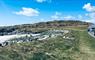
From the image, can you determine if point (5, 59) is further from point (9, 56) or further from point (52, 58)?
point (52, 58)

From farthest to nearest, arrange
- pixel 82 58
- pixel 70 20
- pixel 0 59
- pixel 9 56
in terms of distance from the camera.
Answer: pixel 70 20 → pixel 82 58 → pixel 9 56 → pixel 0 59

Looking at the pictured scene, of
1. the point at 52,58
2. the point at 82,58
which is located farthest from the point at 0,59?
the point at 82,58

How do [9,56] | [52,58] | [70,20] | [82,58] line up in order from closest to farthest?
[9,56] < [52,58] < [82,58] < [70,20]

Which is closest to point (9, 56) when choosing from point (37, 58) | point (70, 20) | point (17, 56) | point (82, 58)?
point (17, 56)

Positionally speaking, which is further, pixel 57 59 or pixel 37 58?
pixel 57 59

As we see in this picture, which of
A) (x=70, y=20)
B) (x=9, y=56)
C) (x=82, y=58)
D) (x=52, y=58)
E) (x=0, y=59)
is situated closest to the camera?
(x=0, y=59)

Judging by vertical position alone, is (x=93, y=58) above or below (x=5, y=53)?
below

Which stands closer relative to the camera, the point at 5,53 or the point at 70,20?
the point at 5,53

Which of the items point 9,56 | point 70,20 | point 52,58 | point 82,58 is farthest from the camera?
point 70,20

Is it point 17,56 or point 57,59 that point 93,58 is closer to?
point 57,59
